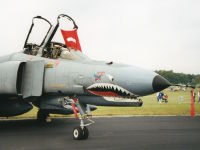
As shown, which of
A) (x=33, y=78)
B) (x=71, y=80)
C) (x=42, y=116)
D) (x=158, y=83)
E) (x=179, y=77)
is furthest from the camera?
(x=179, y=77)

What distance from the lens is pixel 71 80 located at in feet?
24.8

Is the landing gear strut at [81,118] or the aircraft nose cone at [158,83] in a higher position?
the aircraft nose cone at [158,83]

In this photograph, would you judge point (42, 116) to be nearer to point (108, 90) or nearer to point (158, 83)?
point (108, 90)

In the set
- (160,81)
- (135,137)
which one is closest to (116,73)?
(160,81)

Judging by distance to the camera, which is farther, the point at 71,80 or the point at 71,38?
the point at 71,38

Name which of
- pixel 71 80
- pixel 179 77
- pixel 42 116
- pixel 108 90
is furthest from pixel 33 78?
pixel 179 77

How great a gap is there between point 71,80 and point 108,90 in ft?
3.93

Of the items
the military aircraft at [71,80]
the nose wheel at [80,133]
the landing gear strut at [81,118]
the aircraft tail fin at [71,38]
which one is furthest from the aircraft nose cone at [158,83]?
the aircraft tail fin at [71,38]

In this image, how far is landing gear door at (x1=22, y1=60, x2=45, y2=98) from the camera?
7.92m

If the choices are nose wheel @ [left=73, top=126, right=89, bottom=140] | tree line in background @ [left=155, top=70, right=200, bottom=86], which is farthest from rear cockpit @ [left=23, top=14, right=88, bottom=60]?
tree line in background @ [left=155, top=70, right=200, bottom=86]

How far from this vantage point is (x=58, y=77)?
7840 millimetres

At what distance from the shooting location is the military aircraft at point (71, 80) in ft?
21.5

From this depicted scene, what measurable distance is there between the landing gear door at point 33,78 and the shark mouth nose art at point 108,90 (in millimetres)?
1556

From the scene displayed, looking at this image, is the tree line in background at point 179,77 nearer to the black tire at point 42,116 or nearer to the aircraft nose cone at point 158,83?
the black tire at point 42,116
